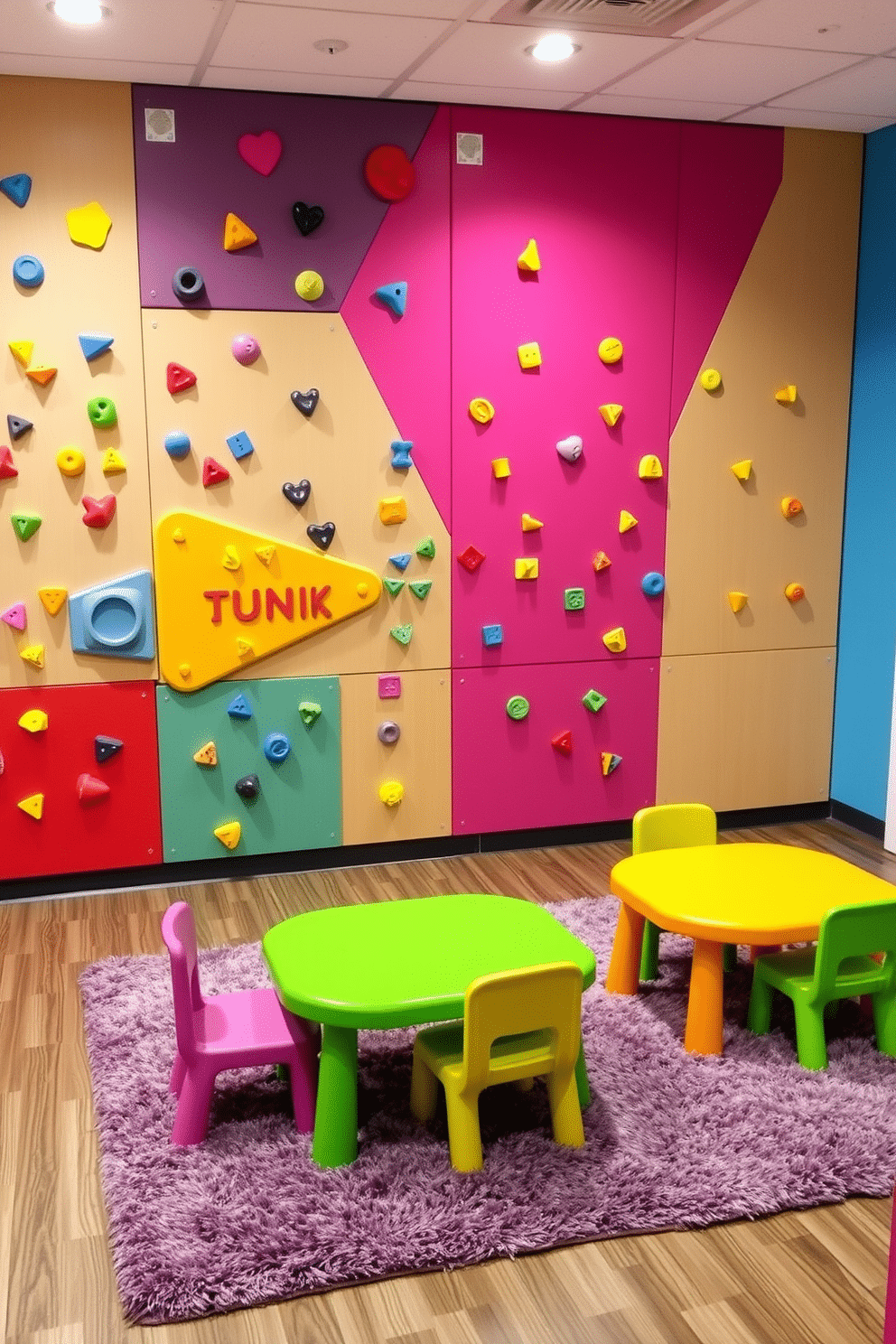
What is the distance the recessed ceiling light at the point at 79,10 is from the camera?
3.08 meters

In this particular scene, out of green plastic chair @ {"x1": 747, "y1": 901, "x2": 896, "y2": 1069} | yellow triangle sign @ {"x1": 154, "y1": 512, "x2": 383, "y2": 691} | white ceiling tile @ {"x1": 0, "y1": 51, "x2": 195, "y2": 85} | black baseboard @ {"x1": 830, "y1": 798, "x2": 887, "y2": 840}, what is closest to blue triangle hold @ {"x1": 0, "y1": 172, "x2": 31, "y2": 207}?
white ceiling tile @ {"x1": 0, "y1": 51, "x2": 195, "y2": 85}

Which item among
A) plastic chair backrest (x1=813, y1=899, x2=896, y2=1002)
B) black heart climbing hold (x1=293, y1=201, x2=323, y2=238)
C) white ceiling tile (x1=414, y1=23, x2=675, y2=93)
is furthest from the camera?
black heart climbing hold (x1=293, y1=201, x2=323, y2=238)

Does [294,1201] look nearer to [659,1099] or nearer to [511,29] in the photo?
[659,1099]

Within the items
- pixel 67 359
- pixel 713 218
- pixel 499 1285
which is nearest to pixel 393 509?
pixel 67 359

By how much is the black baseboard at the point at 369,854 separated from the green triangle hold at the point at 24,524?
3.90ft

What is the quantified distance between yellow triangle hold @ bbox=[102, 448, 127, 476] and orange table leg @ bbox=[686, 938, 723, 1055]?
2.40 metres

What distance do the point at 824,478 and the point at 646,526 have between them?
0.82 m

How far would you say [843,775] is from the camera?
4.97 m

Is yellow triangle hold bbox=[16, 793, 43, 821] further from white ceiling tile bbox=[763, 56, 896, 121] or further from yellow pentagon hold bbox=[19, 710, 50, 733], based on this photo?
white ceiling tile bbox=[763, 56, 896, 121]

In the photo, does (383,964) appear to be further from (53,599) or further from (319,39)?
(319,39)

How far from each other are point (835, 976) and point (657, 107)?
303 cm

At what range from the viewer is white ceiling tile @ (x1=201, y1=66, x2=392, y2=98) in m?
3.68

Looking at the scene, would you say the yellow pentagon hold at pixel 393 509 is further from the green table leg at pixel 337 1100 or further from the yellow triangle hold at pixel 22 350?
the green table leg at pixel 337 1100

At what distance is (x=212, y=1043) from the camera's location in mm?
2602
